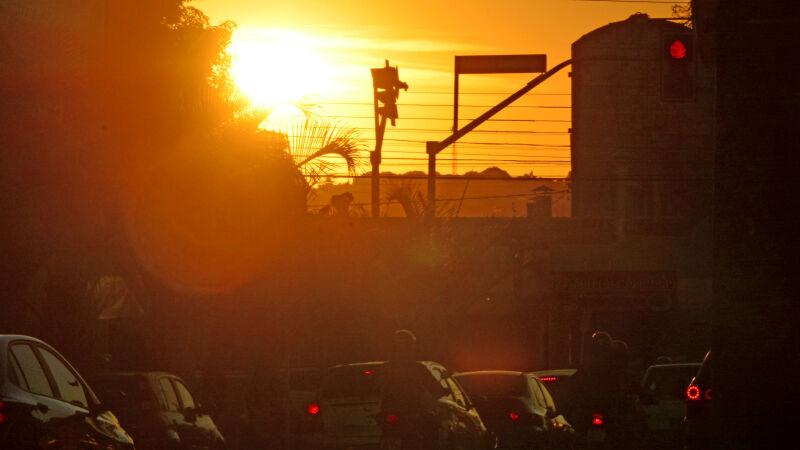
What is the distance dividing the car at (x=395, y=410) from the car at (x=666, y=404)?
2.62 m

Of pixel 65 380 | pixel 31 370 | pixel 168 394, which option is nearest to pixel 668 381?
pixel 168 394

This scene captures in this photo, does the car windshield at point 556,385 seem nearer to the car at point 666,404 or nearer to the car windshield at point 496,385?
the car at point 666,404

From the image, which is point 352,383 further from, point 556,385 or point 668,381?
point 556,385

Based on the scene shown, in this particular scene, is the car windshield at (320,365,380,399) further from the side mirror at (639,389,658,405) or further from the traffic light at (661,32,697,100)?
the traffic light at (661,32,697,100)

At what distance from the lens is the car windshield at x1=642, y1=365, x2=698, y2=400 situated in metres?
18.7

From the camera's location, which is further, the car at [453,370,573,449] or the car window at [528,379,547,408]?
the car window at [528,379,547,408]

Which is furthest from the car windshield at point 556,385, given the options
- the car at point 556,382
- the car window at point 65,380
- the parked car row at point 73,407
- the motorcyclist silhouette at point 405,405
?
the car window at point 65,380

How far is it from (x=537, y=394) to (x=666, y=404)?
1926mm

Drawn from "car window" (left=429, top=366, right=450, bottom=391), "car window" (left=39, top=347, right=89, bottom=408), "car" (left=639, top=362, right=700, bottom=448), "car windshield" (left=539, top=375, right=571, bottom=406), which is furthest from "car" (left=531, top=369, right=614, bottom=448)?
"car window" (left=39, top=347, right=89, bottom=408)

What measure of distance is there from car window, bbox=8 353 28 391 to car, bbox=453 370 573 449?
973cm

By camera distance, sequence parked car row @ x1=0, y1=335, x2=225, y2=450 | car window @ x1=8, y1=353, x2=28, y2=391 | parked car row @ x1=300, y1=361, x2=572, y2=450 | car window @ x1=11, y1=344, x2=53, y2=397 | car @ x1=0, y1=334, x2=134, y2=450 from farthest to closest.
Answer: parked car row @ x1=300, y1=361, x2=572, y2=450
car window @ x1=11, y1=344, x2=53, y2=397
car window @ x1=8, y1=353, x2=28, y2=391
parked car row @ x1=0, y1=335, x2=225, y2=450
car @ x1=0, y1=334, x2=134, y2=450

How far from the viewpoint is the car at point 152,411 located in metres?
14.2

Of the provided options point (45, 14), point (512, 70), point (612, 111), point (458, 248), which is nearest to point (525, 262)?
point (512, 70)

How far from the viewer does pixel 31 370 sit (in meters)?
9.19
